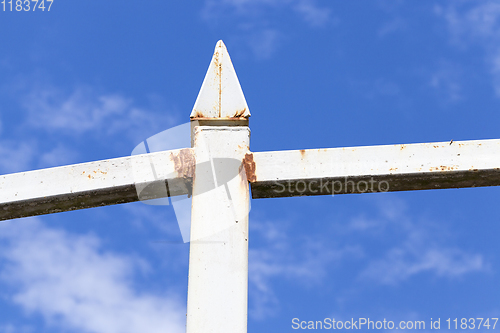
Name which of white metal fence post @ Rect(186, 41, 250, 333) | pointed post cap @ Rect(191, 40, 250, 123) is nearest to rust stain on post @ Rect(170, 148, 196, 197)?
white metal fence post @ Rect(186, 41, 250, 333)

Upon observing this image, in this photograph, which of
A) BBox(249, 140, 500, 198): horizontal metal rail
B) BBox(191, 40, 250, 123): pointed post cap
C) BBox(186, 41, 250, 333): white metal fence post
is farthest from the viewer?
BBox(191, 40, 250, 123): pointed post cap

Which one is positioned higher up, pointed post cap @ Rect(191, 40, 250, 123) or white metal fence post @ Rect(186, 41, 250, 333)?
pointed post cap @ Rect(191, 40, 250, 123)

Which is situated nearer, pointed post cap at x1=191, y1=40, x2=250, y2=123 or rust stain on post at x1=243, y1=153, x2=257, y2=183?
rust stain on post at x1=243, y1=153, x2=257, y2=183

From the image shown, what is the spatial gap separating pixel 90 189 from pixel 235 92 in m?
0.86

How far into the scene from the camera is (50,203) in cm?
321

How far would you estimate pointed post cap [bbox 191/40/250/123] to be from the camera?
10.9 feet

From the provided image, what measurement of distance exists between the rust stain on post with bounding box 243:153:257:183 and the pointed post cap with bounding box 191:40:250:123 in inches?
8.8

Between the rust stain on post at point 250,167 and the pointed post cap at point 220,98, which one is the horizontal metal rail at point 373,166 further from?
the pointed post cap at point 220,98

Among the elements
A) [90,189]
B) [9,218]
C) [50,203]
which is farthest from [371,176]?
[9,218]

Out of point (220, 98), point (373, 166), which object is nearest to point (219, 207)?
point (220, 98)

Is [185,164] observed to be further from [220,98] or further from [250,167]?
[220,98]

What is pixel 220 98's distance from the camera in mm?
3350

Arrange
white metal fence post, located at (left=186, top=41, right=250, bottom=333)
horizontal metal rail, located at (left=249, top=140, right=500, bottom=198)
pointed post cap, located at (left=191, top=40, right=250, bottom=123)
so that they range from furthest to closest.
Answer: pointed post cap, located at (left=191, top=40, right=250, bottom=123) → horizontal metal rail, located at (left=249, top=140, right=500, bottom=198) → white metal fence post, located at (left=186, top=41, right=250, bottom=333)

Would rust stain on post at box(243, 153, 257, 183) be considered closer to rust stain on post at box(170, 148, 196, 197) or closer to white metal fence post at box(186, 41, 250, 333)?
white metal fence post at box(186, 41, 250, 333)
